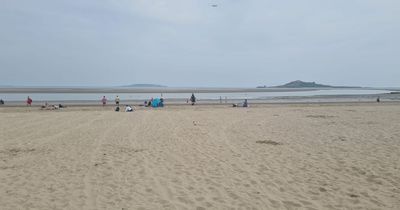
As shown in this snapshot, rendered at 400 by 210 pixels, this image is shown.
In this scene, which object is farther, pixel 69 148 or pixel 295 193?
pixel 69 148

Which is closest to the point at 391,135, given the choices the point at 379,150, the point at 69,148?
the point at 379,150

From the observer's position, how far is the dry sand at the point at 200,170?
5777 mm

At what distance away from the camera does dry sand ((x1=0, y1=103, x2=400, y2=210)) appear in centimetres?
578

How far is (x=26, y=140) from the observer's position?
11.9 m

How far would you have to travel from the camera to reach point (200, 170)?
7.82 meters

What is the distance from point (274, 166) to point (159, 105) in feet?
84.6

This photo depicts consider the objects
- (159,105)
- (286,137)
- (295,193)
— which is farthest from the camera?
(159,105)

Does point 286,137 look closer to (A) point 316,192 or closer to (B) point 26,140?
(A) point 316,192

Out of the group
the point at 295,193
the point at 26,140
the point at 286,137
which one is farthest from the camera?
the point at 286,137

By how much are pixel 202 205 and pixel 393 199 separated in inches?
141

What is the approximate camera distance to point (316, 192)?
6.20 metres

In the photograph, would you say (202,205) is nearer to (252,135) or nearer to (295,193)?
(295,193)

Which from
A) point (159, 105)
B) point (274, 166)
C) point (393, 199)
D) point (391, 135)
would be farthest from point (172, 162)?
point (159, 105)

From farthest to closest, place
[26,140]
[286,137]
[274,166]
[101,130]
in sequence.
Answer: [101,130]
[286,137]
[26,140]
[274,166]
